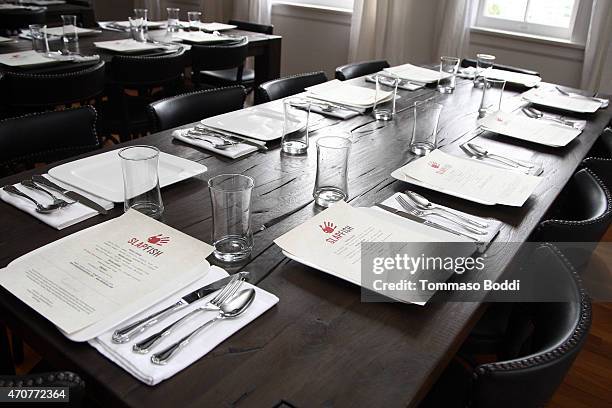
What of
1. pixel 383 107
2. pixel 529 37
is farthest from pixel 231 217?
pixel 529 37

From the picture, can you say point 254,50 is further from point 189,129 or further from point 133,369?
point 133,369

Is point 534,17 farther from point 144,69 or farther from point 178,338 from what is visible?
Answer: point 178,338

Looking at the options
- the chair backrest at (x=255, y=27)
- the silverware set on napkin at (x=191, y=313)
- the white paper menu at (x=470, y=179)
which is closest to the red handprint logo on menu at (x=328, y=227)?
the silverware set on napkin at (x=191, y=313)

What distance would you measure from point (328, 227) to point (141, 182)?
14.0 inches

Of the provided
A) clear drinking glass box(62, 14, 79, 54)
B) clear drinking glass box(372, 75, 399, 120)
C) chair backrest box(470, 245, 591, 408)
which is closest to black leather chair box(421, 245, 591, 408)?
chair backrest box(470, 245, 591, 408)

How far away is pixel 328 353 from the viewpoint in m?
0.68

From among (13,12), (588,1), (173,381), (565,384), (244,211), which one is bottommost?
(565,384)

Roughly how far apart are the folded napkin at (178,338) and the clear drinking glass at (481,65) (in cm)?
165

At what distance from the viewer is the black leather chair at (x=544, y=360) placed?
2.11 ft

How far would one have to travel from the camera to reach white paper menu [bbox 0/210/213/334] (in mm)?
699

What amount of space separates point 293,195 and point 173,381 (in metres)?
0.55

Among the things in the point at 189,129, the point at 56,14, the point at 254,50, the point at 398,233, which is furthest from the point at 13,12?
the point at 398,233

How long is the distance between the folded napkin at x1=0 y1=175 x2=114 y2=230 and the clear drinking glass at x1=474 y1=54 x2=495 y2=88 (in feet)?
5.33

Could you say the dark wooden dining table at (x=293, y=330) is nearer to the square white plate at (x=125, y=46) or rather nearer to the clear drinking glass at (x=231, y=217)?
the clear drinking glass at (x=231, y=217)
